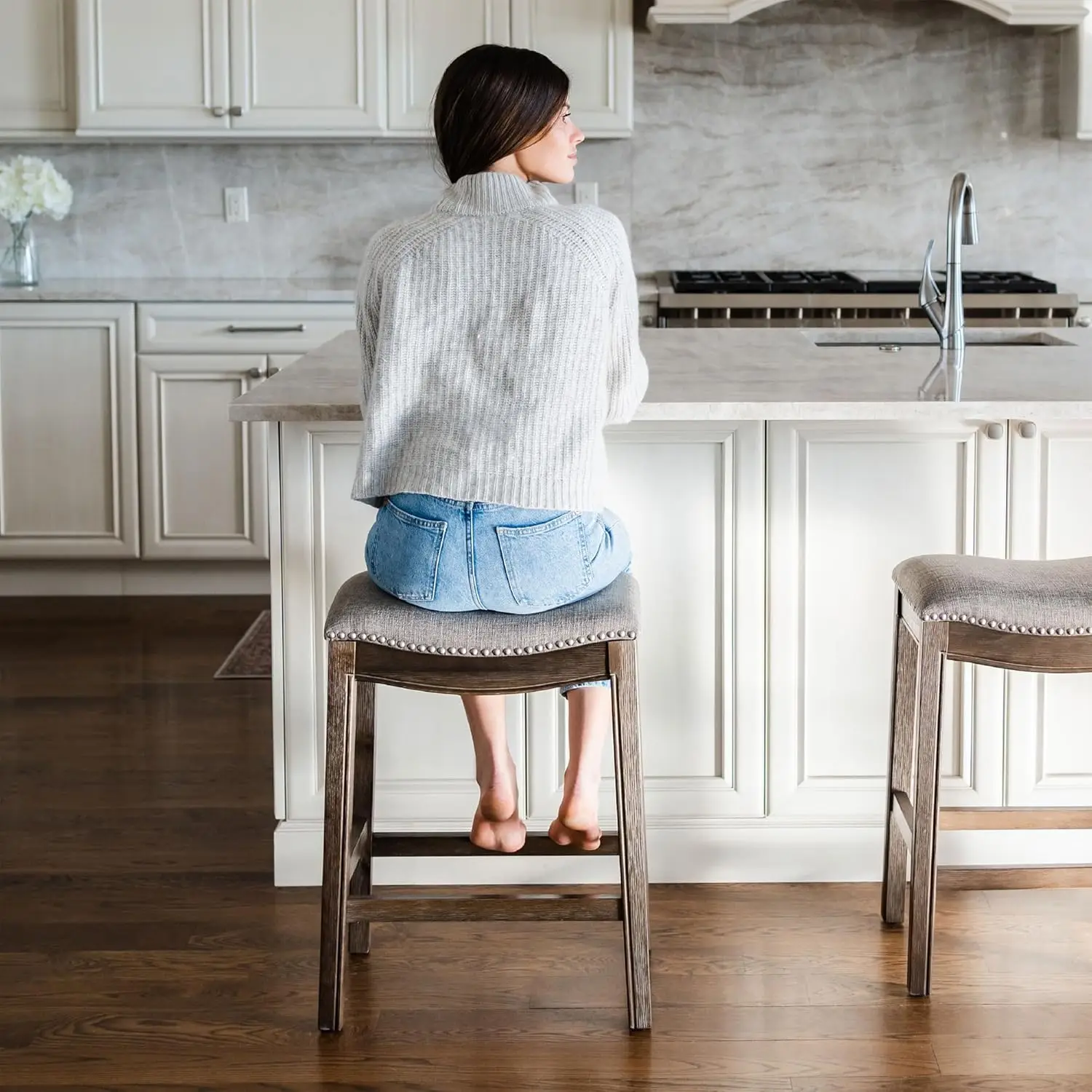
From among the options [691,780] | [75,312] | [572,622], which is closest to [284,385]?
[572,622]

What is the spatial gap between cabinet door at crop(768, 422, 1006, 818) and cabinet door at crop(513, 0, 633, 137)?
2313 millimetres

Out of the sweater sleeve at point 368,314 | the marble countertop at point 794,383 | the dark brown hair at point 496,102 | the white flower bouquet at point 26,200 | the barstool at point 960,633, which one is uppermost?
the white flower bouquet at point 26,200

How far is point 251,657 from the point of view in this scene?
389 cm

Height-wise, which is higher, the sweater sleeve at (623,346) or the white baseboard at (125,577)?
the sweater sleeve at (623,346)

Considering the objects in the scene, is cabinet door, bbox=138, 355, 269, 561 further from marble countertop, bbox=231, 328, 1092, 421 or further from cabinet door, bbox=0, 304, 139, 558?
marble countertop, bbox=231, 328, 1092, 421

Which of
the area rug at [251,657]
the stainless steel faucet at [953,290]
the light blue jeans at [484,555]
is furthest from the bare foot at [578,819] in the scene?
the area rug at [251,657]

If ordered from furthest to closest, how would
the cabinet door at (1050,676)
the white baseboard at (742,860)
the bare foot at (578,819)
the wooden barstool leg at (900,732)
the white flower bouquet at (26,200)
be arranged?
the white flower bouquet at (26,200), the white baseboard at (742,860), the cabinet door at (1050,676), the wooden barstool leg at (900,732), the bare foot at (578,819)

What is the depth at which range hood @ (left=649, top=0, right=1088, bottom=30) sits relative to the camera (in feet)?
14.0

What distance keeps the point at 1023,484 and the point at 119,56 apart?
10.3 feet

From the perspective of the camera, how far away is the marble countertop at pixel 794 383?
7.12ft

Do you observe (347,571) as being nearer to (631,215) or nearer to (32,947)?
(32,947)

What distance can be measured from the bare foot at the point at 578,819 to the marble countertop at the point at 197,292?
2.49 metres

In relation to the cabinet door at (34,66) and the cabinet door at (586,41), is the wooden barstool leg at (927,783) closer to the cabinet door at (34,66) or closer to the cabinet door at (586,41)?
the cabinet door at (586,41)

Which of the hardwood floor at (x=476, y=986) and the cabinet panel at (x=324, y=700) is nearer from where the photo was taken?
the hardwood floor at (x=476, y=986)
